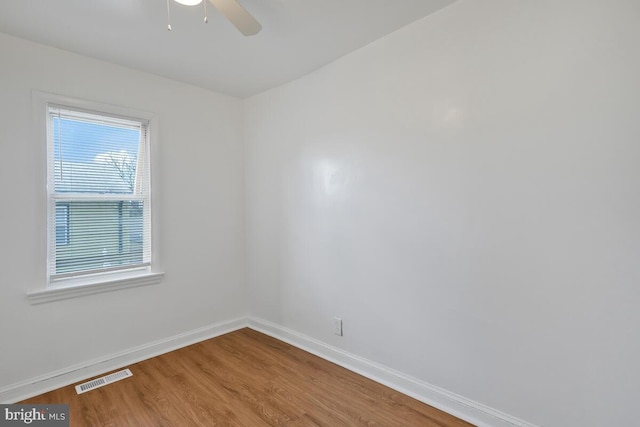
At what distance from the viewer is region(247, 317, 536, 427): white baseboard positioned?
1783mm

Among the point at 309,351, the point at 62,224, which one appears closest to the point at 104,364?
the point at 62,224

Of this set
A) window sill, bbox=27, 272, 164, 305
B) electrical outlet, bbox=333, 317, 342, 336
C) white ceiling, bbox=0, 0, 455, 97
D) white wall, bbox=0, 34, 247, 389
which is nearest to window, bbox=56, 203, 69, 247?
white wall, bbox=0, 34, 247, 389

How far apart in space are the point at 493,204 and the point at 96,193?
9.56 ft

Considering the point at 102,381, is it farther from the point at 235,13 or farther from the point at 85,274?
the point at 235,13

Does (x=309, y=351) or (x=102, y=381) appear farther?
(x=309, y=351)

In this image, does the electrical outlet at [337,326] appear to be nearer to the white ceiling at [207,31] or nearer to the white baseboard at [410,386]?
the white baseboard at [410,386]

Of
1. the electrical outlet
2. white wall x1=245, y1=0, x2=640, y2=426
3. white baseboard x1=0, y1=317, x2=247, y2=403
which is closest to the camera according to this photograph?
white wall x1=245, y1=0, x2=640, y2=426

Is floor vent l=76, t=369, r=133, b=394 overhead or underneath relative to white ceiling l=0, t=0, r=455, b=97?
underneath

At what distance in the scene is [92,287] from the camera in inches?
96.4

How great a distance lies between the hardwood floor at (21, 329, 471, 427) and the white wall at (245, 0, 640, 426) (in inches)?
9.8

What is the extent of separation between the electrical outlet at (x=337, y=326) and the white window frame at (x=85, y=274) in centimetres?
163

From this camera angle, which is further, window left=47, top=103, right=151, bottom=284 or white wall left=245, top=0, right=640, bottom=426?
window left=47, top=103, right=151, bottom=284

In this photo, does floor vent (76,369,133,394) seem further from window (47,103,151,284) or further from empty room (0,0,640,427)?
window (47,103,151,284)
